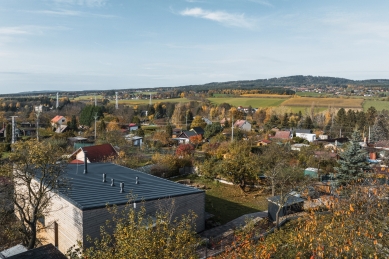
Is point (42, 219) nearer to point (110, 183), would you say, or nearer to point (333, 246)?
point (110, 183)

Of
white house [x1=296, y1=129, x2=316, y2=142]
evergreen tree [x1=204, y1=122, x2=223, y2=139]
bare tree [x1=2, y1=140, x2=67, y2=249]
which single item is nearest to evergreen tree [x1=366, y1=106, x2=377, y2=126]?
white house [x1=296, y1=129, x2=316, y2=142]

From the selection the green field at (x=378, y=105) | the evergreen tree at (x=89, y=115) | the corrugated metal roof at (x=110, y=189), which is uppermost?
the green field at (x=378, y=105)

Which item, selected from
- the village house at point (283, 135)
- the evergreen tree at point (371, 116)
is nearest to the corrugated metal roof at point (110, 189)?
the village house at point (283, 135)

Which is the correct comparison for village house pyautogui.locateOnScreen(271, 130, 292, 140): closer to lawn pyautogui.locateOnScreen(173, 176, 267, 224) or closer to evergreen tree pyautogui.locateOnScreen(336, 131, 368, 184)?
evergreen tree pyautogui.locateOnScreen(336, 131, 368, 184)

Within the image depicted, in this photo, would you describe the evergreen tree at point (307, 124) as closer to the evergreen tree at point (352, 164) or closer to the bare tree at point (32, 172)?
the evergreen tree at point (352, 164)

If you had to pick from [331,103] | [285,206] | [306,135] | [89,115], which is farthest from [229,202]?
[331,103]

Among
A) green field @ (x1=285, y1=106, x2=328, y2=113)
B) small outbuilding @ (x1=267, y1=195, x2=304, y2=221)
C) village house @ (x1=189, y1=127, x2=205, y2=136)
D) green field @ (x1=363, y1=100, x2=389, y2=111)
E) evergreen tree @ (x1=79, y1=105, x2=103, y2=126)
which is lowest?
small outbuilding @ (x1=267, y1=195, x2=304, y2=221)

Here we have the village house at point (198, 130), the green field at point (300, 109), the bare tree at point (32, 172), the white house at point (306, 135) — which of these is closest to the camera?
the bare tree at point (32, 172)
